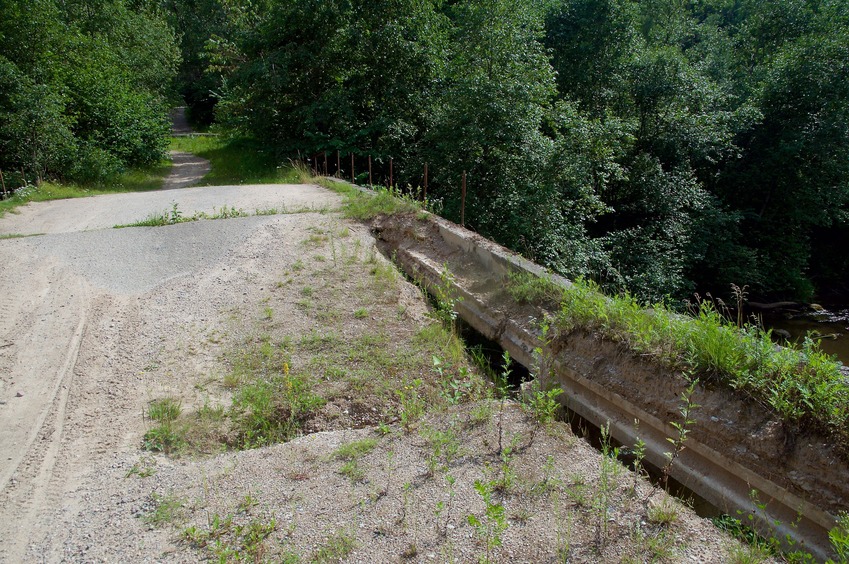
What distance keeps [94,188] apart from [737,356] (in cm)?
1633

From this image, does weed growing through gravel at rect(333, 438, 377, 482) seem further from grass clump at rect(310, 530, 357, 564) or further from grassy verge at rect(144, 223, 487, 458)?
grass clump at rect(310, 530, 357, 564)

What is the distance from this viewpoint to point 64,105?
15562mm

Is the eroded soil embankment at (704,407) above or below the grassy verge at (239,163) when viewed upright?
below

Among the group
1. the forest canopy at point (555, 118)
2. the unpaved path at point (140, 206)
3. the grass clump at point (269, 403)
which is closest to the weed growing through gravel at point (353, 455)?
the grass clump at point (269, 403)

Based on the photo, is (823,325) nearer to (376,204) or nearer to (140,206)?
(376,204)

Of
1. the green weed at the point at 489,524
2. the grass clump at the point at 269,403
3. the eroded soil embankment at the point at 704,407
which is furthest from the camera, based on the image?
the grass clump at the point at 269,403

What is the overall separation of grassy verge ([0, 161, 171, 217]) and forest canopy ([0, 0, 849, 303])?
539 mm

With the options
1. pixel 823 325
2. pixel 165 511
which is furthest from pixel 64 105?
pixel 823 325

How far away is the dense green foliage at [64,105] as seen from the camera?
1392cm

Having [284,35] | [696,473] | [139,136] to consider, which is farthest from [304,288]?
[139,136]

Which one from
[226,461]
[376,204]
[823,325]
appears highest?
[376,204]

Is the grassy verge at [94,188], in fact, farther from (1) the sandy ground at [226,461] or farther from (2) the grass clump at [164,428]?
(2) the grass clump at [164,428]

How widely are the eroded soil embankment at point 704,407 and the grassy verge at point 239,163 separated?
873 centimetres

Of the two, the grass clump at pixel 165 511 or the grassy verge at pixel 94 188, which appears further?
the grassy verge at pixel 94 188
